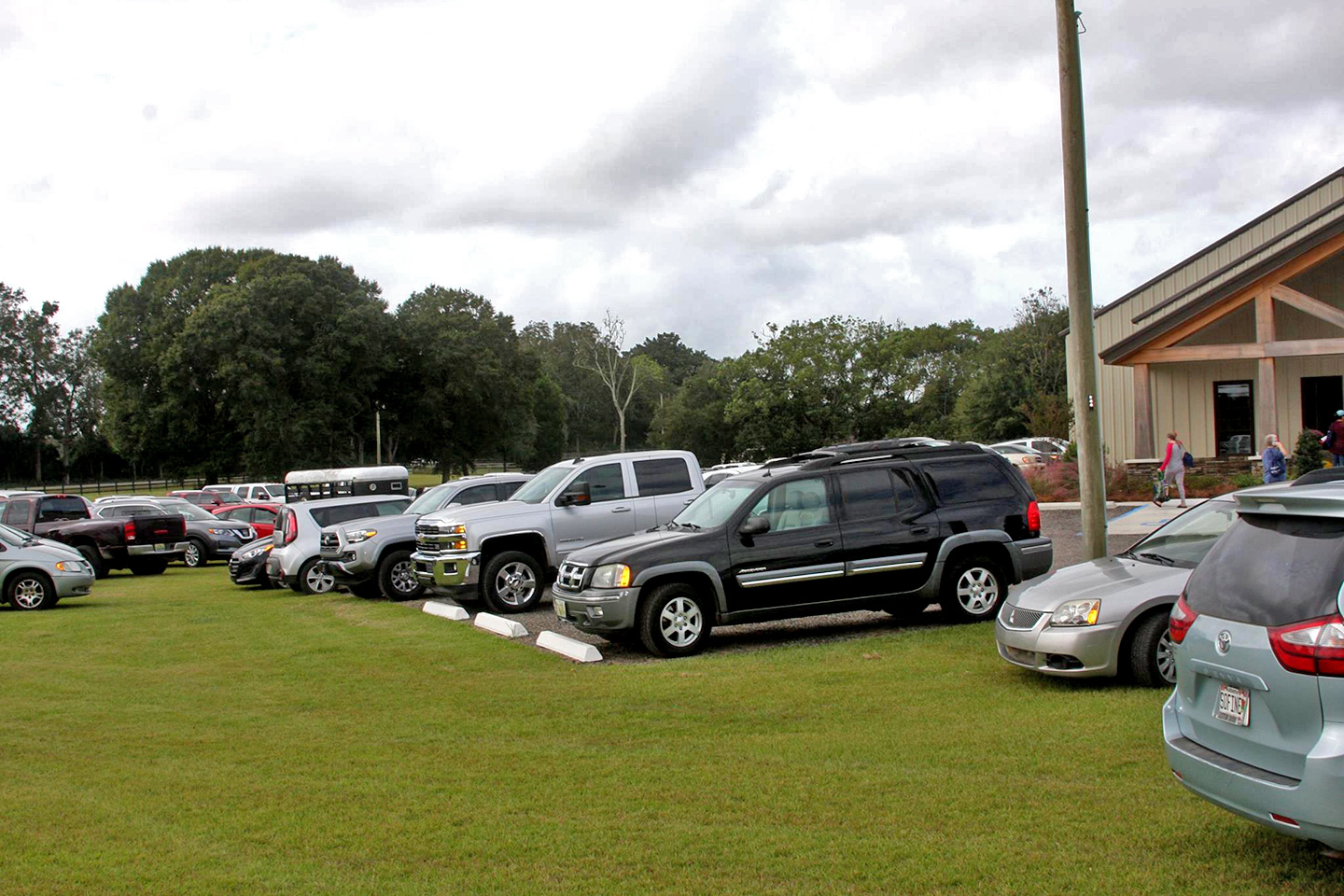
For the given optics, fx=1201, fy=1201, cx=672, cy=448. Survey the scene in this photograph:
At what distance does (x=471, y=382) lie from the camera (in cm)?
6675

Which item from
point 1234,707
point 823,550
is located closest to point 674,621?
point 823,550

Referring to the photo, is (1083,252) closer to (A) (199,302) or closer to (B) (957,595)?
(B) (957,595)

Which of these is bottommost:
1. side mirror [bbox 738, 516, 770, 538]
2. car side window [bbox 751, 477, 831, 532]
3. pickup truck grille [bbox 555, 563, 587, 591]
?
pickup truck grille [bbox 555, 563, 587, 591]

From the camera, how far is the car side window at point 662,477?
54.6ft

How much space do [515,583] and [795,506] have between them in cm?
501

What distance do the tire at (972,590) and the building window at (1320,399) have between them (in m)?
19.4

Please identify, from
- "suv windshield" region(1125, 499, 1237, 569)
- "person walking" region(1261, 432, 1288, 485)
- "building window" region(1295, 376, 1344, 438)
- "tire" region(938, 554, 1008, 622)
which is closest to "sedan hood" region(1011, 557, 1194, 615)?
"suv windshield" region(1125, 499, 1237, 569)

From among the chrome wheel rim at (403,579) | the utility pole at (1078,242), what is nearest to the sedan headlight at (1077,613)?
the utility pole at (1078,242)

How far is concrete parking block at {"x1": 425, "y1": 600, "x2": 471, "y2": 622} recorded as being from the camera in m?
15.3

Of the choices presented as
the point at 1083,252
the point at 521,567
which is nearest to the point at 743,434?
the point at 521,567

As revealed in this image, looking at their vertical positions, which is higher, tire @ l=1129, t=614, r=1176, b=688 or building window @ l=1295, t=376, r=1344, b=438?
building window @ l=1295, t=376, r=1344, b=438

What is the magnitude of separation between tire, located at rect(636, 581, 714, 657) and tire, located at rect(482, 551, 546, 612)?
4365 millimetres

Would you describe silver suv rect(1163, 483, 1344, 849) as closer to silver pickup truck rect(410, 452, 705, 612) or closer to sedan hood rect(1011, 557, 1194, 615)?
sedan hood rect(1011, 557, 1194, 615)

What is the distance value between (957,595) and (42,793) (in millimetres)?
8621
